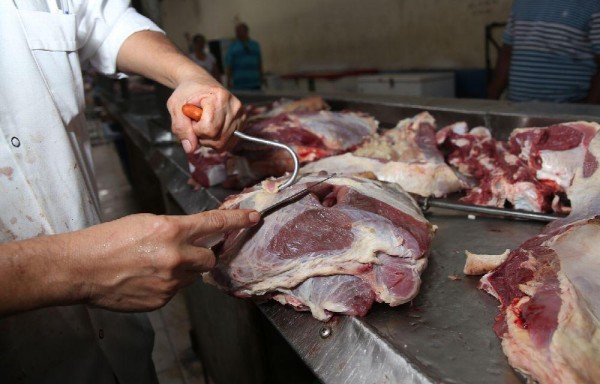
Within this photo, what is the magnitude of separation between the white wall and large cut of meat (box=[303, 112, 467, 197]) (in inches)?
162

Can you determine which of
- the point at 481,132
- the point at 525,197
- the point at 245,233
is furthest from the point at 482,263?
the point at 481,132

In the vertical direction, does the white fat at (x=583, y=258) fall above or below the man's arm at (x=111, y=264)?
below

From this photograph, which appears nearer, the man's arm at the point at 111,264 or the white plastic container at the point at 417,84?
the man's arm at the point at 111,264

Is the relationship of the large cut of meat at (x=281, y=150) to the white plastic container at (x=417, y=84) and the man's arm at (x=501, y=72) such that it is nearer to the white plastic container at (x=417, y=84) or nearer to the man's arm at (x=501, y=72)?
the man's arm at (x=501, y=72)

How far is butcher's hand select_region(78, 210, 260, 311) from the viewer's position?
1.09 meters

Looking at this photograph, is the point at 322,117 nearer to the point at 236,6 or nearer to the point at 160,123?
the point at 160,123

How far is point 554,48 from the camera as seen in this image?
3.98m

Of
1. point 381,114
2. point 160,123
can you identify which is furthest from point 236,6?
point 381,114

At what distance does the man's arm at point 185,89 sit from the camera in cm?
169

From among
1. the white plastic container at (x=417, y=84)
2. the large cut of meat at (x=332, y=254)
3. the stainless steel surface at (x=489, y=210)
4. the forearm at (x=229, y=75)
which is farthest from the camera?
the forearm at (x=229, y=75)

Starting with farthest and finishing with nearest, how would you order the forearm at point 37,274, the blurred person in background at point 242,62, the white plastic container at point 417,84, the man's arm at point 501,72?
the blurred person in background at point 242,62 → the white plastic container at point 417,84 → the man's arm at point 501,72 → the forearm at point 37,274

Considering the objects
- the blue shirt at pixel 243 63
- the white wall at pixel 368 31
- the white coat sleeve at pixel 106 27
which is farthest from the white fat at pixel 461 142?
the blue shirt at pixel 243 63

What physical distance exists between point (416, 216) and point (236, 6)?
15666mm

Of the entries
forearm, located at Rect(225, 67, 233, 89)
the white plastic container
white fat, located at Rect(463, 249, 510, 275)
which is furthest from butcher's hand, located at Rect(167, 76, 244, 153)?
forearm, located at Rect(225, 67, 233, 89)
